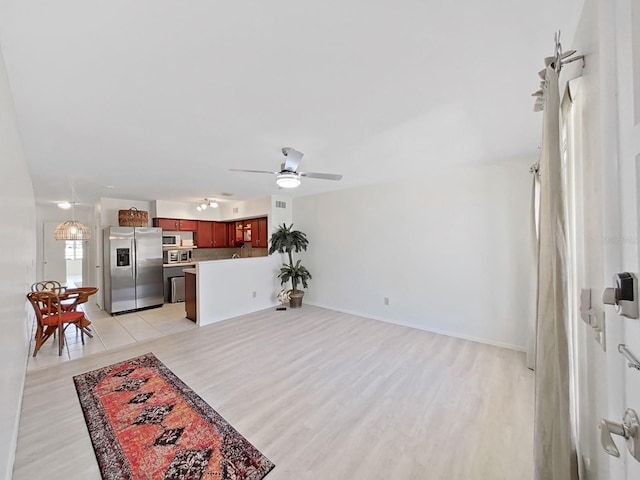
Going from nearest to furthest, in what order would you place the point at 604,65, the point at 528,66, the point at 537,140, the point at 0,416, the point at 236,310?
the point at 604,65
the point at 0,416
the point at 528,66
the point at 537,140
the point at 236,310

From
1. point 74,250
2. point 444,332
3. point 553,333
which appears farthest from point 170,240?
point 553,333

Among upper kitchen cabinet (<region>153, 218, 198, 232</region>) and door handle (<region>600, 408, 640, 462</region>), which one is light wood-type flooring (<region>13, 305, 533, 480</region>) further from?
upper kitchen cabinet (<region>153, 218, 198, 232</region>)

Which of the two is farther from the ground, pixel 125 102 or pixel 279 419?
pixel 125 102

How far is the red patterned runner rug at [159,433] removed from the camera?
5.25ft

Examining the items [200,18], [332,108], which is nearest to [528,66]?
[332,108]

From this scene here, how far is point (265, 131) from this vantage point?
2.29 metres

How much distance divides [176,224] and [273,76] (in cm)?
564

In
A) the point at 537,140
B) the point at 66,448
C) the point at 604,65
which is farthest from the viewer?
the point at 537,140

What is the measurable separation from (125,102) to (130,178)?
258 centimetres

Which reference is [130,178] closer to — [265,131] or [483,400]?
[265,131]

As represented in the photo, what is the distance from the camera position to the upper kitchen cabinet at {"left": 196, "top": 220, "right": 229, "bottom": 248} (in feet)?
21.6

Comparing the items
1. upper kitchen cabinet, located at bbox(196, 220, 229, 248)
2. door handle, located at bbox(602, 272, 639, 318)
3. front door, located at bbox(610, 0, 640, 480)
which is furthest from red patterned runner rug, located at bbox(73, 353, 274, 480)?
upper kitchen cabinet, located at bbox(196, 220, 229, 248)

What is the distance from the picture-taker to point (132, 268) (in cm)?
518

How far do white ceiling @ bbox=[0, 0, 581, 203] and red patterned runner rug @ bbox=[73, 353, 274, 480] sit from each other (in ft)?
8.14
